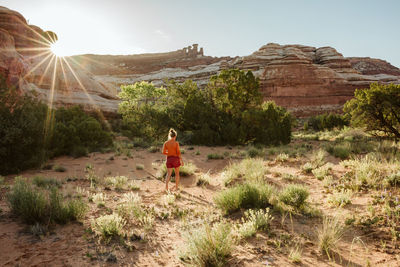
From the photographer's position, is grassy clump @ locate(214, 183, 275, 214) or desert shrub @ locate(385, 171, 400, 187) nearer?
grassy clump @ locate(214, 183, 275, 214)

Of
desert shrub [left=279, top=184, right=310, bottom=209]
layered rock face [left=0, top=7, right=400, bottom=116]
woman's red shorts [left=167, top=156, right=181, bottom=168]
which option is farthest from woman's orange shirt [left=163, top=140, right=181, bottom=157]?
layered rock face [left=0, top=7, right=400, bottom=116]

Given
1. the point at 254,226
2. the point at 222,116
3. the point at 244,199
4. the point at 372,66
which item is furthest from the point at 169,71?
the point at 254,226

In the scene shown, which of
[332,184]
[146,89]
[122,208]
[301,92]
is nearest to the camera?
[122,208]

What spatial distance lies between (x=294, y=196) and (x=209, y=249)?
2717 mm

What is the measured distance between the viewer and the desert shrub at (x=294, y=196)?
4543 millimetres

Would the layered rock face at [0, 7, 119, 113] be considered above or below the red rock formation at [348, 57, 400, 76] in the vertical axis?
below

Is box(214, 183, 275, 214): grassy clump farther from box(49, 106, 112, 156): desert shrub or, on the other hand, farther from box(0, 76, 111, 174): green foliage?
box(49, 106, 112, 156): desert shrub

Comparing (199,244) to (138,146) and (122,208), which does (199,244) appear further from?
(138,146)

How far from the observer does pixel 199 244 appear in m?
2.80

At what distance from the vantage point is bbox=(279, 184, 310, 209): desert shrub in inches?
179

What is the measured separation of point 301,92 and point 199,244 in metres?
56.3

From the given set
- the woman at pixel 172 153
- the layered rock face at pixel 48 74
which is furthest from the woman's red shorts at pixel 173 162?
the layered rock face at pixel 48 74

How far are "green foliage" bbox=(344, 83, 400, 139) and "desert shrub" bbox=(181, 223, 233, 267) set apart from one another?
56.6 ft

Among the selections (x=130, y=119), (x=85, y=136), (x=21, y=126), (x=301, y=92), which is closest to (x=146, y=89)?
(x=130, y=119)
